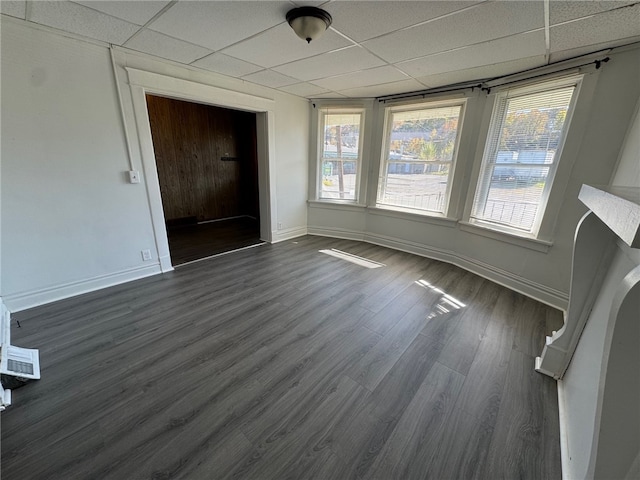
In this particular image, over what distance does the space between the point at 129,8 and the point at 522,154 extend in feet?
12.4

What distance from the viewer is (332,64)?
2.64 metres

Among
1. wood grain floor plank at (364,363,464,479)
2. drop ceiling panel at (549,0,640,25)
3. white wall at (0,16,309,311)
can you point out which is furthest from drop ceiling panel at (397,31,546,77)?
wood grain floor plank at (364,363,464,479)

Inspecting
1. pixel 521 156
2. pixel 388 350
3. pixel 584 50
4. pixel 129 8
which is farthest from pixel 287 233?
pixel 584 50

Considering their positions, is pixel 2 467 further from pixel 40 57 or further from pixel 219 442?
pixel 40 57

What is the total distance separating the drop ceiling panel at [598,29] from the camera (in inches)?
65.2

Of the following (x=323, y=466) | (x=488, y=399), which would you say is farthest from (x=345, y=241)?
(x=323, y=466)

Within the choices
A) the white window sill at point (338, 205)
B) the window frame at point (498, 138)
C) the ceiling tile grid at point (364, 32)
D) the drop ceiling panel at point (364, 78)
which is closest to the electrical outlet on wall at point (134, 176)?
the ceiling tile grid at point (364, 32)

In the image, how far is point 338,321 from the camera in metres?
2.29

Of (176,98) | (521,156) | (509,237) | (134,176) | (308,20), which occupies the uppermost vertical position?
(308,20)

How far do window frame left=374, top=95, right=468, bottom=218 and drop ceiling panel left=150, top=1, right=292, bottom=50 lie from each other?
8.11 ft

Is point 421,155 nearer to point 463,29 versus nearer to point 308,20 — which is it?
point 463,29

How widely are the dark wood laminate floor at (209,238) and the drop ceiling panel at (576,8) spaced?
411 centimetres

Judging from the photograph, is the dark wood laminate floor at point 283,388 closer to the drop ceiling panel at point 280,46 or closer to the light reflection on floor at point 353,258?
the light reflection on floor at point 353,258

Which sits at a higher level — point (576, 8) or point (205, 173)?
point (576, 8)
